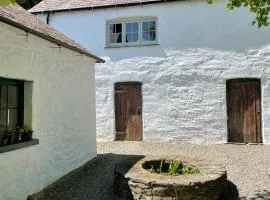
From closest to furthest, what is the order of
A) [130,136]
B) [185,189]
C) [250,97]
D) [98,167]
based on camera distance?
[185,189] < [98,167] < [250,97] < [130,136]

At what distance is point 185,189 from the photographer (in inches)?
220

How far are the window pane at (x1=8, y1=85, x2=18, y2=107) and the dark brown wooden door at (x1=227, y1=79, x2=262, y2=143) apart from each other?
8038 millimetres

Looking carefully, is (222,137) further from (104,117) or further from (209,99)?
(104,117)

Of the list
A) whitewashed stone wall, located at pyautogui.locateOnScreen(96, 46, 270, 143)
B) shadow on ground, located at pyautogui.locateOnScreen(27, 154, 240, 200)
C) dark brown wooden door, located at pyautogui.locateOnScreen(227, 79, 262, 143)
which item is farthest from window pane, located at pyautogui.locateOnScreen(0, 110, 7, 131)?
→ dark brown wooden door, located at pyautogui.locateOnScreen(227, 79, 262, 143)

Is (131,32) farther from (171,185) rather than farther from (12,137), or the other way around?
(171,185)

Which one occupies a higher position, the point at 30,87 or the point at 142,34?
the point at 142,34

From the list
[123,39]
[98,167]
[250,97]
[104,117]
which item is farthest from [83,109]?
[250,97]

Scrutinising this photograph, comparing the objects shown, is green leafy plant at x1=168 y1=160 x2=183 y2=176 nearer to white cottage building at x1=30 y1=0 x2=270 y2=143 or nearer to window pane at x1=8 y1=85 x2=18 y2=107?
window pane at x1=8 y1=85 x2=18 y2=107

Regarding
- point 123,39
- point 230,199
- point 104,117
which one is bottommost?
point 230,199

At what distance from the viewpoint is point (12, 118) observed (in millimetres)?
6082

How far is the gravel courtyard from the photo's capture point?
6551 mm

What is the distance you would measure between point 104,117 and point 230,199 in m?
7.37

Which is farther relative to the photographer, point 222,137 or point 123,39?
point 123,39

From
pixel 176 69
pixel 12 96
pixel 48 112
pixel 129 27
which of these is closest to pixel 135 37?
pixel 129 27
